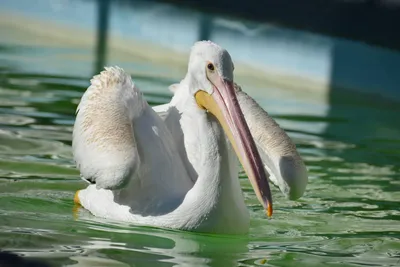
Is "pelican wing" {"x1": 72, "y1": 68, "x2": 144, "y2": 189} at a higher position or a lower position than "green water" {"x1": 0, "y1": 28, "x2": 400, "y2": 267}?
higher

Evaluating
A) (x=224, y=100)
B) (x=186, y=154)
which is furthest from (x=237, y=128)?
(x=186, y=154)

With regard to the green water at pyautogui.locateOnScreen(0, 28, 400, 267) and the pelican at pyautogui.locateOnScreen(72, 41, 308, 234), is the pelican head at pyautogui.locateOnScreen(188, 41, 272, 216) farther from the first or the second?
the green water at pyautogui.locateOnScreen(0, 28, 400, 267)

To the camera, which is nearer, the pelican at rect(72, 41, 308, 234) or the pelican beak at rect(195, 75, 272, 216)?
the pelican beak at rect(195, 75, 272, 216)

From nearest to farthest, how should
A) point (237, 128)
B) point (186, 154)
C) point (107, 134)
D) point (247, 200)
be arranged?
point (237, 128)
point (107, 134)
point (186, 154)
point (247, 200)

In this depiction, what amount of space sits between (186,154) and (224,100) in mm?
562

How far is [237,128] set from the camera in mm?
4543

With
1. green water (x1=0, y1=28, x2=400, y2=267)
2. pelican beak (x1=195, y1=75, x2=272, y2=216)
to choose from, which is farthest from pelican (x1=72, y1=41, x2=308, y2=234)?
green water (x1=0, y1=28, x2=400, y2=267)

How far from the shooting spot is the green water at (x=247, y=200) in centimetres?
443

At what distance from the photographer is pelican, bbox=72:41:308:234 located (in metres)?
4.54

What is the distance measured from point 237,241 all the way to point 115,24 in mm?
8136

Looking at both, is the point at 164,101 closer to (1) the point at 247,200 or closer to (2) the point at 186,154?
(1) the point at 247,200

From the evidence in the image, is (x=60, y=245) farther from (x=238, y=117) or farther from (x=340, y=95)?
(x=340, y=95)

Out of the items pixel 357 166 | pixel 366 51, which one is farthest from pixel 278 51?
pixel 357 166

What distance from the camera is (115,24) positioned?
12586 mm
